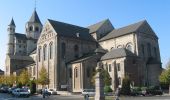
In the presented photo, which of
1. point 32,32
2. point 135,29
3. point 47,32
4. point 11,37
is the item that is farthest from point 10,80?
point 135,29

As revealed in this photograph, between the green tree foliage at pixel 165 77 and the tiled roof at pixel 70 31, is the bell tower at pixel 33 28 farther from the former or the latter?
the green tree foliage at pixel 165 77

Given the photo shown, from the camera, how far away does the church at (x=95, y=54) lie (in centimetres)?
5953

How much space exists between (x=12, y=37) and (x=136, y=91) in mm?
72943

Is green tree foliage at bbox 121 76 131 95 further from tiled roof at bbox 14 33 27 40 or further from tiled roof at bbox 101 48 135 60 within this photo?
tiled roof at bbox 14 33 27 40

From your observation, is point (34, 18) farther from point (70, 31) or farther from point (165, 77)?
point (165, 77)

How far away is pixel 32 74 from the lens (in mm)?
78625

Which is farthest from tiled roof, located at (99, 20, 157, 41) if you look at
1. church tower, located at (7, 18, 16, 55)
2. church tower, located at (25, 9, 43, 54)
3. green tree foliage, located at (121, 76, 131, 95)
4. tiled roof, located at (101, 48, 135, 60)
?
church tower, located at (7, 18, 16, 55)

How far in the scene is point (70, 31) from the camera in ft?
231

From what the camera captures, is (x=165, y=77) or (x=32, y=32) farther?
(x=32, y=32)

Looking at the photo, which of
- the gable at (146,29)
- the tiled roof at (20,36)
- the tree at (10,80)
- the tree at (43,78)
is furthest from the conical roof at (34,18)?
the gable at (146,29)

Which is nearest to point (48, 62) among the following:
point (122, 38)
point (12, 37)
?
point (122, 38)

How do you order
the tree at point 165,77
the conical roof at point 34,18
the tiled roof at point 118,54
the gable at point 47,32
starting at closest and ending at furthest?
the tree at point 165,77
the tiled roof at point 118,54
the gable at point 47,32
the conical roof at point 34,18

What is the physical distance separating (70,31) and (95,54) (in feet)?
34.8

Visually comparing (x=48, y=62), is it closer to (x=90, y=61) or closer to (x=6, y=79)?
(x=90, y=61)
